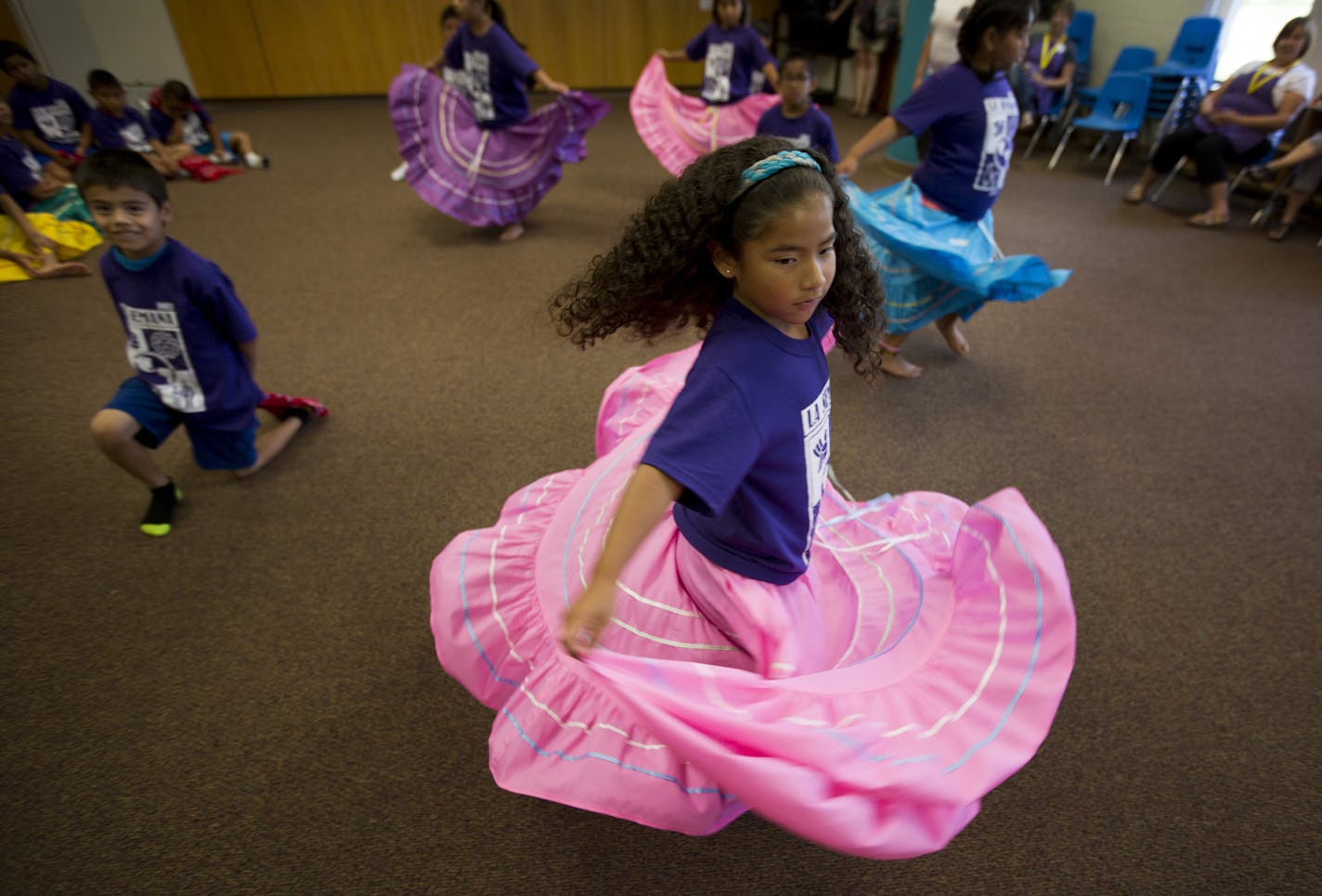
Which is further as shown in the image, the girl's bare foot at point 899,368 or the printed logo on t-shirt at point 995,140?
the girl's bare foot at point 899,368

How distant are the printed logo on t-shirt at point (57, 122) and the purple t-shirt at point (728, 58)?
13.7 feet

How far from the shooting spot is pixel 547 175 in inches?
168

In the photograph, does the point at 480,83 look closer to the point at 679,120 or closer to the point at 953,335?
the point at 679,120

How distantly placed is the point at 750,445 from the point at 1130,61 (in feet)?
23.2

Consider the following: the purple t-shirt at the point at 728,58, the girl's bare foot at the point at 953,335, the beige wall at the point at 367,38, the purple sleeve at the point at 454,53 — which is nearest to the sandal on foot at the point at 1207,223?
the girl's bare foot at the point at 953,335

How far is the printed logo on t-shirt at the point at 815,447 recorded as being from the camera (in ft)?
3.61

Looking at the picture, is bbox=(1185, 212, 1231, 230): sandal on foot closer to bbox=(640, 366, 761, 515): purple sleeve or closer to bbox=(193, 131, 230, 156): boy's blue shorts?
bbox=(640, 366, 761, 515): purple sleeve

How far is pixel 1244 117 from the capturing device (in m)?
4.57

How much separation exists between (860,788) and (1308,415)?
9.91 feet

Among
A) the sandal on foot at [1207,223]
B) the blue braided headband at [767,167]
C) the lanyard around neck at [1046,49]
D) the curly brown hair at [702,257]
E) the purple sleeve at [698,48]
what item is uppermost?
the blue braided headband at [767,167]

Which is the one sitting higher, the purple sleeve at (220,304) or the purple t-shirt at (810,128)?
the purple t-shirt at (810,128)

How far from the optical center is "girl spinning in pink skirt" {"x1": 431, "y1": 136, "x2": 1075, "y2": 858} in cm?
91

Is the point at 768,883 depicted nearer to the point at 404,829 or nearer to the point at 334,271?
the point at 404,829

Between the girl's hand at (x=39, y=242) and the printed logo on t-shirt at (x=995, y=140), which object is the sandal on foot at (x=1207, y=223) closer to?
the printed logo on t-shirt at (x=995, y=140)
